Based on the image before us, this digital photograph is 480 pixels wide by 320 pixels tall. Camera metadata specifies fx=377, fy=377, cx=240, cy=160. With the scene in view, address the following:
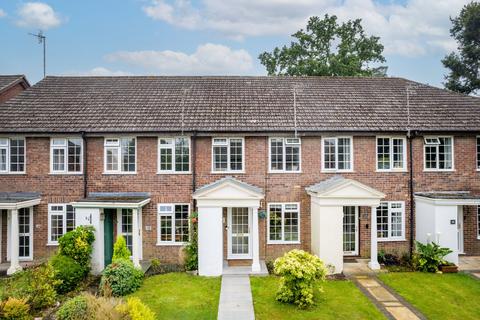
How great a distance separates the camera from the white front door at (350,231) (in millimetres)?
17469

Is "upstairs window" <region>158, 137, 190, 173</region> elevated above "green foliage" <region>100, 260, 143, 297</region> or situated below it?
above

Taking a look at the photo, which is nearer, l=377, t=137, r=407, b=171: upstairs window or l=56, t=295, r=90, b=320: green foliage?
l=56, t=295, r=90, b=320: green foliage

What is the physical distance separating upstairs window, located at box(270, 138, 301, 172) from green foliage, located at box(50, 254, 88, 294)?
900cm

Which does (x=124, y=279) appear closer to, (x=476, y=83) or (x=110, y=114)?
(x=110, y=114)

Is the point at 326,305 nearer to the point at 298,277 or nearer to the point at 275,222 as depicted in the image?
the point at 298,277

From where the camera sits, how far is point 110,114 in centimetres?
1798

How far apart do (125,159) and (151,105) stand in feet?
10.6

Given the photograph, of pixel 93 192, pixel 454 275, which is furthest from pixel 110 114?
pixel 454 275

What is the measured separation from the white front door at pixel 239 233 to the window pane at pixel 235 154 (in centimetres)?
197

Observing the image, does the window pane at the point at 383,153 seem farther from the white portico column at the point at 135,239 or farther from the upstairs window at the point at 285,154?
the white portico column at the point at 135,239

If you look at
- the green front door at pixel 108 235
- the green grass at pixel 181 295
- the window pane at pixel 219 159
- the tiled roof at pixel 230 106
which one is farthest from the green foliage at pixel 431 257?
the green front door at pixel 108 235

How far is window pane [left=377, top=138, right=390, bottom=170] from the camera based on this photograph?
17.7 m

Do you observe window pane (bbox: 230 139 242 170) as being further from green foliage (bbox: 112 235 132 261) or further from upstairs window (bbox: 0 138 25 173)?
upstairs window (bbox: 0 138 25 173)

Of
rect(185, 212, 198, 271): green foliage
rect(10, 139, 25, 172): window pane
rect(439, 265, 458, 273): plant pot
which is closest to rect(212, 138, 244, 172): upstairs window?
rect(185, 212, 198, 271): green foliage
